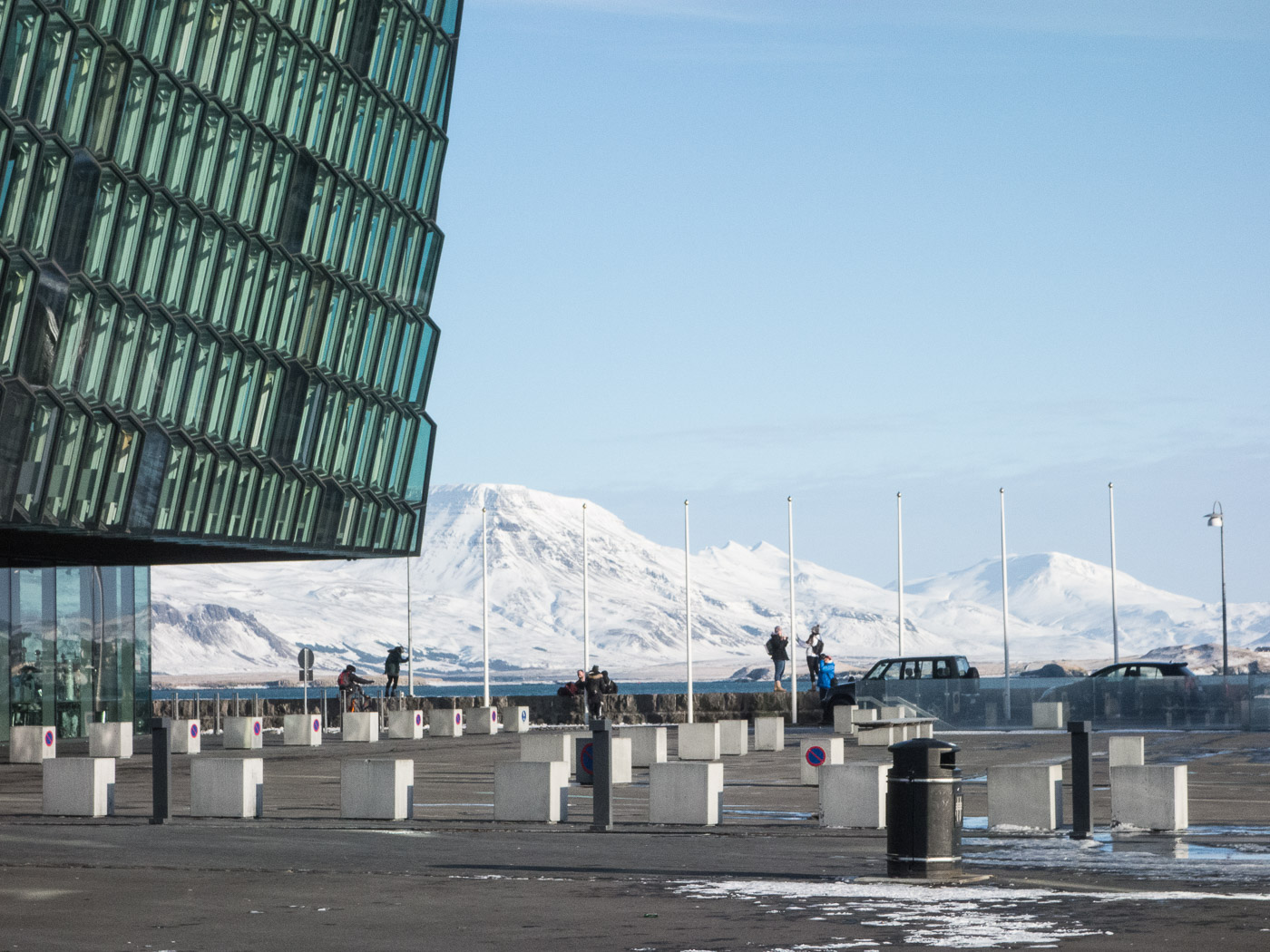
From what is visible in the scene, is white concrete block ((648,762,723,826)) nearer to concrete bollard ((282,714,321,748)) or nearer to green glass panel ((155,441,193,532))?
green glass panel ((155,441,193,532))

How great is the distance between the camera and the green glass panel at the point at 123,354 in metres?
35.3

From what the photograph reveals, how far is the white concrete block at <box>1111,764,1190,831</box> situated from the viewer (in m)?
17.2

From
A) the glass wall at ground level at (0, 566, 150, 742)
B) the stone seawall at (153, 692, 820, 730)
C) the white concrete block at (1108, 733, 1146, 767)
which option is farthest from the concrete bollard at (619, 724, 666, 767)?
the stone seawall at (153, 692, 820, 730)

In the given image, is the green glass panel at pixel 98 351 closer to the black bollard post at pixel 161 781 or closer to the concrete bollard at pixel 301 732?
the concrete bollard at pixel 301 732

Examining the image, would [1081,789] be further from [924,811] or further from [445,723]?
[445,723]

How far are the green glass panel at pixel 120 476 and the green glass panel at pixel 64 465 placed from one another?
995 mm

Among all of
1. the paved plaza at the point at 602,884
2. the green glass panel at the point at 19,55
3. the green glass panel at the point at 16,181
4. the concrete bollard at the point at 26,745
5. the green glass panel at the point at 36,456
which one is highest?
the green glass panel at the point at 19,55

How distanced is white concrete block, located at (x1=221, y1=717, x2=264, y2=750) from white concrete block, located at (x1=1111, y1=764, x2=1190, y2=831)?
2631 cm

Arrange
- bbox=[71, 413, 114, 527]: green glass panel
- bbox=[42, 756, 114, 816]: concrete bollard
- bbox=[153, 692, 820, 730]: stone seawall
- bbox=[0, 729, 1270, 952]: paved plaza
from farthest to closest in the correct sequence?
bbox=[153, 692, 820, 730]: stone seawall
bbox=[71, 413, 114, 527]: green glass panel
bbox=[42, 756, 114, 816]: concrete bollard
bbox=[0, 729, 1270, 952]: paved plaza

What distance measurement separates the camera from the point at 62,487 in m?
34.5

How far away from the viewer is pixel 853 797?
18156mm

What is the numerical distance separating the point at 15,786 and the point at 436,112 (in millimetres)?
22349

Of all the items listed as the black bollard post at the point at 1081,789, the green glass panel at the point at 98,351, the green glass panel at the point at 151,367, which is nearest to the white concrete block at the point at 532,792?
the black bollard post at the point at 1081,789

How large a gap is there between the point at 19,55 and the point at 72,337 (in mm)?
5242
